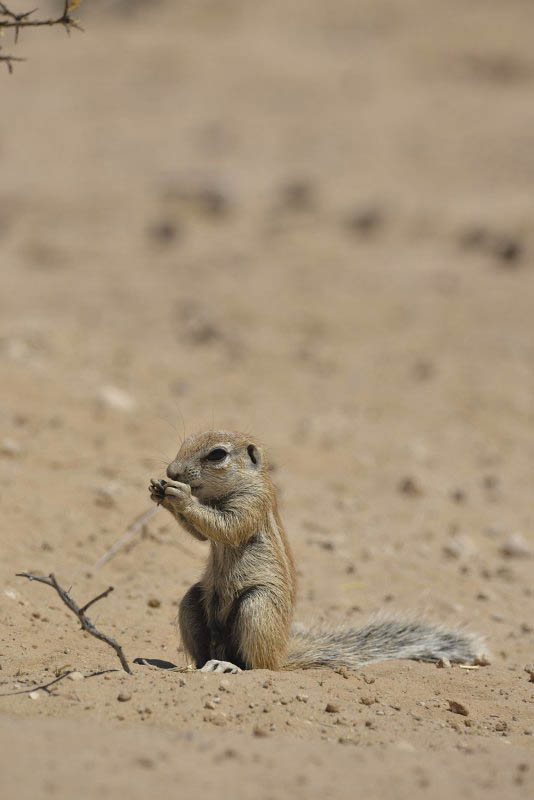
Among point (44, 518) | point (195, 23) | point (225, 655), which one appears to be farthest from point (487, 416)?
point (195, 23)

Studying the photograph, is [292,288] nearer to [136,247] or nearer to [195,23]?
[136,247]

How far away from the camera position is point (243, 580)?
4.80 meters

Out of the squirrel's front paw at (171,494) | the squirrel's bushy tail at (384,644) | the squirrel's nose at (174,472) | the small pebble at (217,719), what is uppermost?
the squirrel's nose at (174,472)

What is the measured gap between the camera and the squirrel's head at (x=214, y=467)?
4895 mm

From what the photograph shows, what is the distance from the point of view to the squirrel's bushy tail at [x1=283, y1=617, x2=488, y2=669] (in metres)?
4.98

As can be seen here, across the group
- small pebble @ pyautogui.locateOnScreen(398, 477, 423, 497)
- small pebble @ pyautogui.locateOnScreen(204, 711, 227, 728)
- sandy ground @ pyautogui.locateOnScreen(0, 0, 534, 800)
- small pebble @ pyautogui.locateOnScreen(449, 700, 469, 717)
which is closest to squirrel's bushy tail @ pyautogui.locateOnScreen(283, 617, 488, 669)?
sandy ground @ pyautogui.locateOnScreen(0, 0, 534, 800)

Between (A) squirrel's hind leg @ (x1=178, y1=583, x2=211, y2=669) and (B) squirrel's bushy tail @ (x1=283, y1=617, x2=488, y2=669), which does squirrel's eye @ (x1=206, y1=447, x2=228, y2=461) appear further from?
(B) squirrel's bushy tail @ (x1=283, y1=617, x2=488, y2=669)

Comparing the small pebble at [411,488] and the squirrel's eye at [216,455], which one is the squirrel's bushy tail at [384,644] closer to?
the squirrel's eye at [216,455]

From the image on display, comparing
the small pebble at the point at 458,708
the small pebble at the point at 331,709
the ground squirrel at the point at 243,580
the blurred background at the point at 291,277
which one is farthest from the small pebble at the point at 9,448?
the small pebble at the point at 458,708

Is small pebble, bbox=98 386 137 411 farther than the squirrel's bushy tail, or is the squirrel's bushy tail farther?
small pebble, bbox=98 386 137 411

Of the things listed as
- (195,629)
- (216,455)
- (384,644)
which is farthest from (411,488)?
(195,629)

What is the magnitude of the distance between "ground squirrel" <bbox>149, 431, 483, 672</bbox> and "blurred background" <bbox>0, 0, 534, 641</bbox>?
0.93 metres

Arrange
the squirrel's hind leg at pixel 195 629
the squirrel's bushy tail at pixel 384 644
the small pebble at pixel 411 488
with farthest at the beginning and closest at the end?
the small pebble at pixel 411 488 → the squirrel's bushy tail at pixel 384 644 → the squirrel's hind leg at pixel 195 629

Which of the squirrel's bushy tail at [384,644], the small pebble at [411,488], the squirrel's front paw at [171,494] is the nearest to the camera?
the squirrel's front paw at [171,494]
